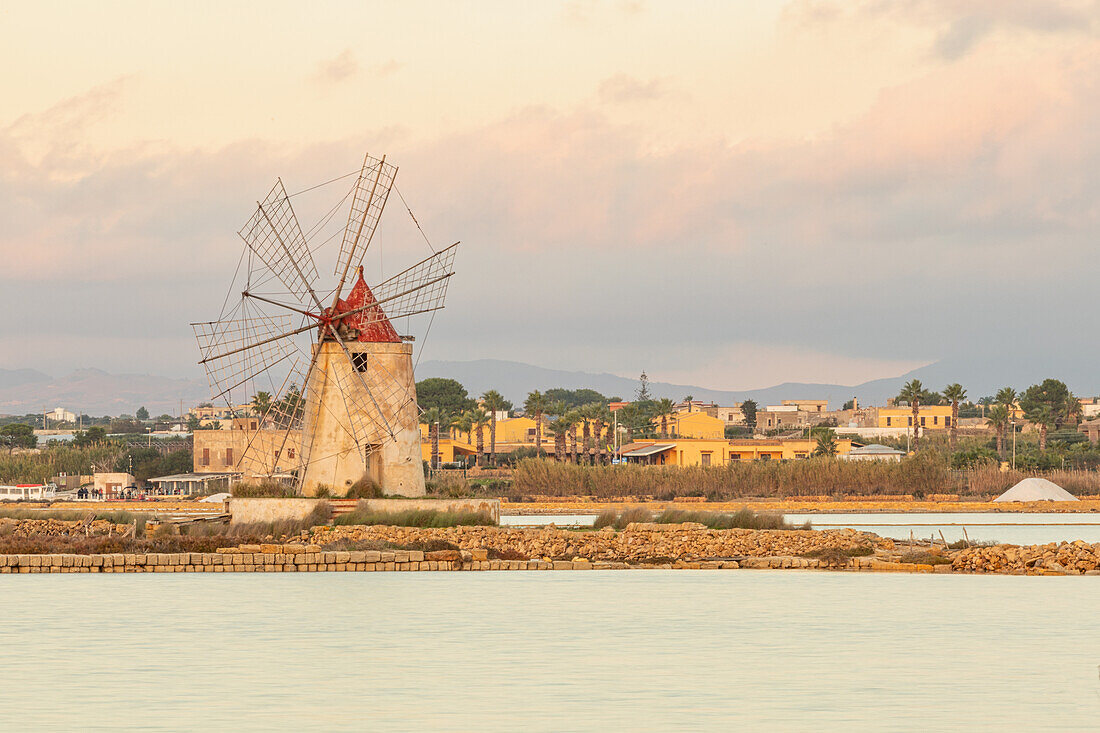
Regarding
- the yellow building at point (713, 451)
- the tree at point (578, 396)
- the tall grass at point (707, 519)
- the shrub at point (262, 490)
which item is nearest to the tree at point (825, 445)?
the yellow building at point (713, 451)

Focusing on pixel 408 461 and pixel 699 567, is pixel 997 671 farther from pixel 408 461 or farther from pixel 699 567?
pixel 408 461

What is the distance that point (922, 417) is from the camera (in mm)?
86812

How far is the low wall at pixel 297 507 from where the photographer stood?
81.5 ft

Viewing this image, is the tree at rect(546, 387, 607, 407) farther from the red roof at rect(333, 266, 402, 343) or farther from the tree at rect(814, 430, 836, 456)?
the red roof at rect(333, 266, 402, 343)

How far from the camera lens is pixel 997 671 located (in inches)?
484

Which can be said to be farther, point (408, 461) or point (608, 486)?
point (608, 486)

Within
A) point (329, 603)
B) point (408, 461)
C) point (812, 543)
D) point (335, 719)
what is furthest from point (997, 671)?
point (408, 461)

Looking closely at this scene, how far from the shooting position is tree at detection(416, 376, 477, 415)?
79688 millimetres

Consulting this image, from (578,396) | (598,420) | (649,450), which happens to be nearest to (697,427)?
(598,420)

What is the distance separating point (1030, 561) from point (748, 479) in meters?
25.5

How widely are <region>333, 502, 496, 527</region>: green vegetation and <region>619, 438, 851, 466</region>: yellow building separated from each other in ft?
105

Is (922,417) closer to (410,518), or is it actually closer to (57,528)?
(410,518)

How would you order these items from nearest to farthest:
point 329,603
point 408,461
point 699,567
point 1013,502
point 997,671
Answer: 1. point 997,671
2. point 329,603
3. point 699,567
4. point 408,461
5. point 1013,502

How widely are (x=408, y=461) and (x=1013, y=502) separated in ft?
76.9
